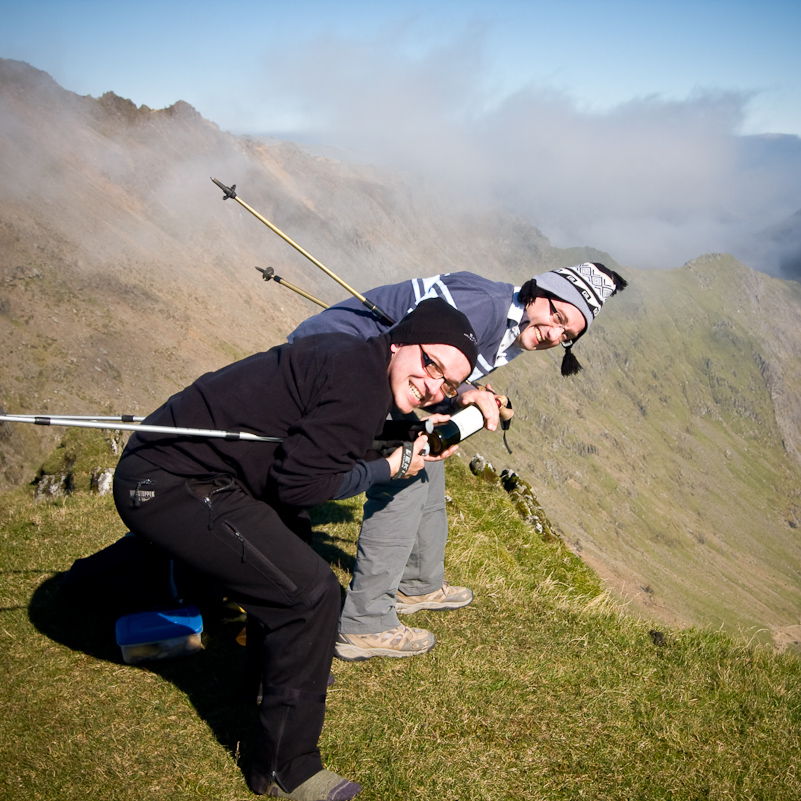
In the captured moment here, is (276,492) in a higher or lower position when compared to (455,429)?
lower

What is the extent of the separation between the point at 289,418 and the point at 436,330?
3.62 feet

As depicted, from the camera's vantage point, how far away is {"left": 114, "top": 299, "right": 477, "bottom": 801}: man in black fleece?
4016 millimetres

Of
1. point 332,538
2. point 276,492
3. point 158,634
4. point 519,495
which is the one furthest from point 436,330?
point 519,495

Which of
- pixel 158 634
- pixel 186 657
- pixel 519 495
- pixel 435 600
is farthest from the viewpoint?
pixel 519 495

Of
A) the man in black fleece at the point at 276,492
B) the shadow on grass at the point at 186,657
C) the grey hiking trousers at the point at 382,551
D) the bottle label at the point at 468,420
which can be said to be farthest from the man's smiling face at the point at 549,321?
the shadow on grass at the point at 186,657

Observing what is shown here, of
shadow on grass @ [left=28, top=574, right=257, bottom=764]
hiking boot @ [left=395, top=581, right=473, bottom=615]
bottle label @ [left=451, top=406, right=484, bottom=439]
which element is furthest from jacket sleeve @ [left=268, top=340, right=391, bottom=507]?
hiking boot @ [left=395, top=581, right=473, bottom=615]

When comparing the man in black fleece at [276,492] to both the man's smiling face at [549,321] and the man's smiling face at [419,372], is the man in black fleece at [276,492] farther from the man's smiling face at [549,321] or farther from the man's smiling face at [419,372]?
the man's smiling face at [549,321]

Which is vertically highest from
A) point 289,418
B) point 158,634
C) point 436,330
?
point 436,330

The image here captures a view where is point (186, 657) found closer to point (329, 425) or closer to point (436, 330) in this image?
point (329, 425)

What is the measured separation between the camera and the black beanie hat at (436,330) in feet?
14.0

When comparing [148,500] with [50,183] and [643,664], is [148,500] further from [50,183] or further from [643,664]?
[50,183]

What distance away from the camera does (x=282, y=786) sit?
4164 mm

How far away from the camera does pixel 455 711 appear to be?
5.33 metres

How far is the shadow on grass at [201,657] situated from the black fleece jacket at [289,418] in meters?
1.99
